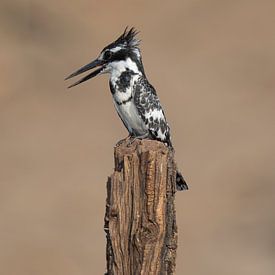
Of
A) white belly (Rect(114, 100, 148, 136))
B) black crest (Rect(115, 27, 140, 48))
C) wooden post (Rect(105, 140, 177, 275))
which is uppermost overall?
black crest (Rect(115, 27, 140, 48))

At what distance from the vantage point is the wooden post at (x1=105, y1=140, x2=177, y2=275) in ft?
15.6

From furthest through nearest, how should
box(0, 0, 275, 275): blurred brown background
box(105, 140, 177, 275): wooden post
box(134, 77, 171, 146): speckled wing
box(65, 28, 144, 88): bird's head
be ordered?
box(0, 0, 275, 275): blurred brown background
box(134, 77, 171, 146): speckled wing
box(65, 28, 144, 88): bird's head
box(105, 140, 177, 275): wooden post

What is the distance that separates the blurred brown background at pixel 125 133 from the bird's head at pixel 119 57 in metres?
3.89

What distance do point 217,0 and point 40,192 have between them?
7335 mm

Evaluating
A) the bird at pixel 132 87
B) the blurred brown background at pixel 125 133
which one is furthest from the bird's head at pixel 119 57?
the blurred brown background at pixel 125 133

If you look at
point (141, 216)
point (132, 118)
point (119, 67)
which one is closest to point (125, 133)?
point (132, 118)

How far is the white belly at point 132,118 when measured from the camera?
7.09 metres

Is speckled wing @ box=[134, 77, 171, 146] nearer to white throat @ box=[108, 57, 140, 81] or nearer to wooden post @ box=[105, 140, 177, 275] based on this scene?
white throat @ box=[108, 57, 140, 81]

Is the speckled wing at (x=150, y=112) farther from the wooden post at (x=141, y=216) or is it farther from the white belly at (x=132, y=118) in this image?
the wooden post at (x=141, y=216)

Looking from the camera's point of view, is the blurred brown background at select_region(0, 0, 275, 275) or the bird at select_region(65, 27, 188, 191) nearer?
the bird at select_region(65, 27, 188, 191)

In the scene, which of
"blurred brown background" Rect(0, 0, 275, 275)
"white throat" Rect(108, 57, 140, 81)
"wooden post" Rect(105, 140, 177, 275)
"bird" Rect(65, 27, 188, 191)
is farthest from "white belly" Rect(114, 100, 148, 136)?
"blurred brown background" Rect(0, 0, 275, 275)

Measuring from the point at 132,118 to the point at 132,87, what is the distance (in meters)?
0.19

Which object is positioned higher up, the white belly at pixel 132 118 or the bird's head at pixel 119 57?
the bird's head at pixel 119 57

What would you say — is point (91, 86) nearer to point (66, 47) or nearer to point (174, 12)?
point (66, 47)
